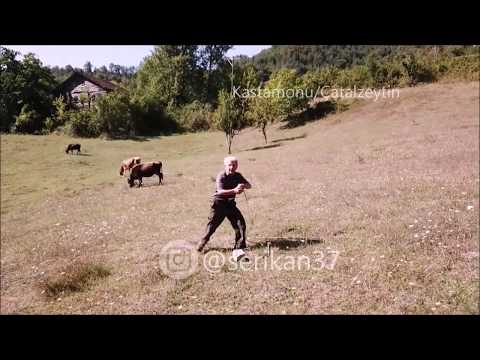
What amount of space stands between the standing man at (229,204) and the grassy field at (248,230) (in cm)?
61

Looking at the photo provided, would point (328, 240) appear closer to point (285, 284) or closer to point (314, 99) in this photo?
point (285, 284)

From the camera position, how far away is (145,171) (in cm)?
1362

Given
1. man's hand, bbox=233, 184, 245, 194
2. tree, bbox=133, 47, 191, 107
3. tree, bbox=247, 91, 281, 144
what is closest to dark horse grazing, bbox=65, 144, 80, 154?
tree, bbox=133, 47, 191, 107

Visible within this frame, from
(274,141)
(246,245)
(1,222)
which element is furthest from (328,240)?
(1,222)

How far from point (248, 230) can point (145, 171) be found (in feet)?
14.2

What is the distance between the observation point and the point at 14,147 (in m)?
12.7

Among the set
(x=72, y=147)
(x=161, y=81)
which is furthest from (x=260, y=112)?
(x=72, y=147)

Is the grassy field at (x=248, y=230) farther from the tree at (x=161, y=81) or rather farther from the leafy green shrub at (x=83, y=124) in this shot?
the tree at (x=161, y=81)

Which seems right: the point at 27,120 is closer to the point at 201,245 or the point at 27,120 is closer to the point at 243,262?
the point at 201,245

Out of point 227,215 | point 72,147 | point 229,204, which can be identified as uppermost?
point 72,147

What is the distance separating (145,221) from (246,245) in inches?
166

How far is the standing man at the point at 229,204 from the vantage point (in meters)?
9.14

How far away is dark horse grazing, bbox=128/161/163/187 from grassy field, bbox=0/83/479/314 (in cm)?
39

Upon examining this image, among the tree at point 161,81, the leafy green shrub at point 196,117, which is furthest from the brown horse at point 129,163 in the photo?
the tree at point 161,81
